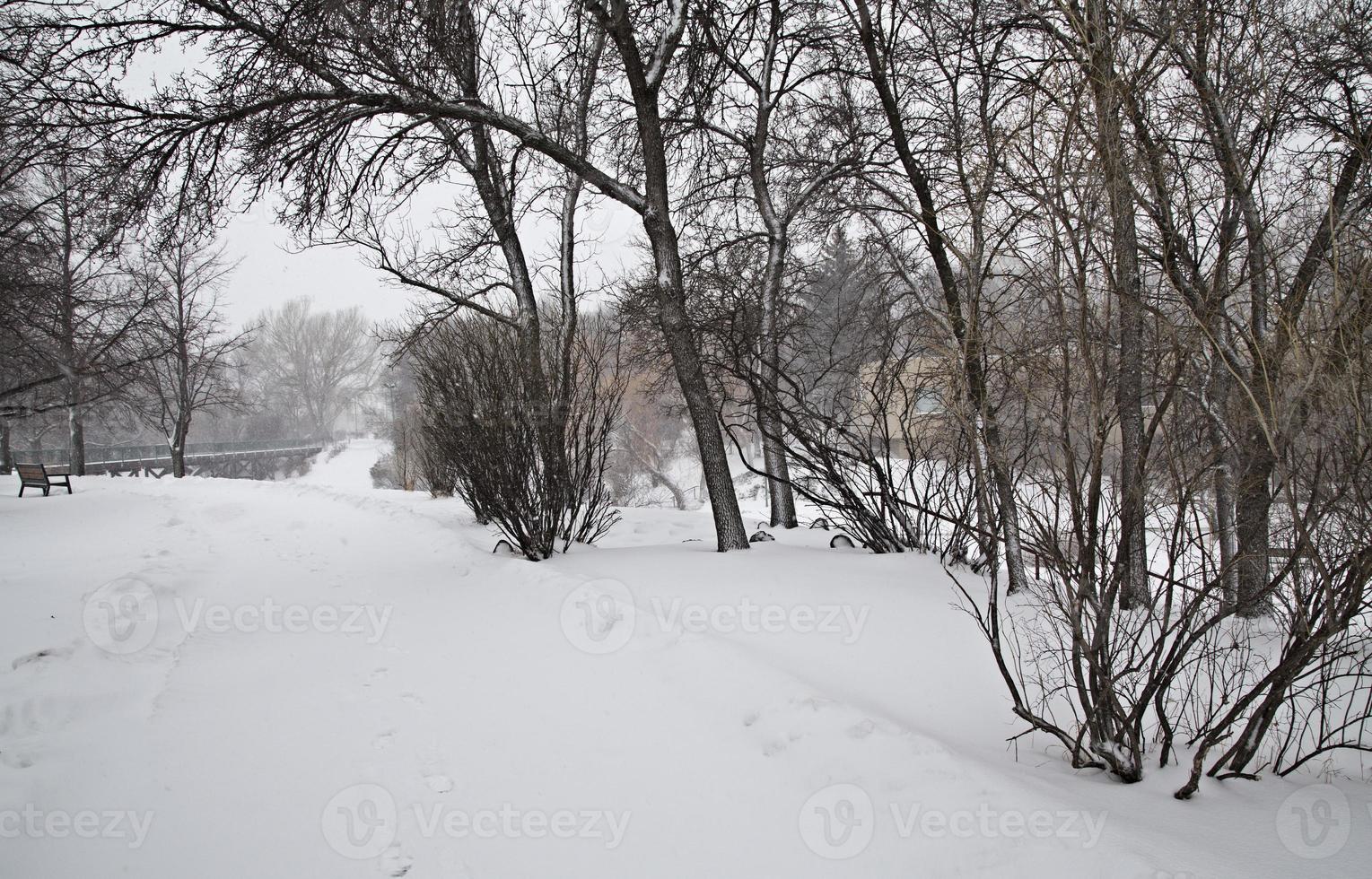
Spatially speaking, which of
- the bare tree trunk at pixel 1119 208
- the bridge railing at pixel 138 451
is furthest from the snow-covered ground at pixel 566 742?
the bridge railing at pixel 138 451

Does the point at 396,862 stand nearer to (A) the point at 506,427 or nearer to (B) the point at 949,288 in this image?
(A) the point at 506,427

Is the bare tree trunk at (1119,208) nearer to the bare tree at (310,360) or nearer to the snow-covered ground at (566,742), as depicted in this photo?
the snow-covered ground at (566,742)

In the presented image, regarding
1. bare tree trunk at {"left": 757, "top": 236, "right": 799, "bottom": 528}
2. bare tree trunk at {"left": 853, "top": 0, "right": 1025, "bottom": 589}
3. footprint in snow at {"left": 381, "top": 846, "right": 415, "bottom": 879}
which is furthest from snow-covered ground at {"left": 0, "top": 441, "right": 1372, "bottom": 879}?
bare tree trunk at {"left": 757, "top": 236, "right": 799, "bottom": 528}

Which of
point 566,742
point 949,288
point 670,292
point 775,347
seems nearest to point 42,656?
point 566,742

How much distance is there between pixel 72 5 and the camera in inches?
192

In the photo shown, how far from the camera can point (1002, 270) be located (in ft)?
12.3

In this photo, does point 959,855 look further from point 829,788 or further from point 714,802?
point 714,802

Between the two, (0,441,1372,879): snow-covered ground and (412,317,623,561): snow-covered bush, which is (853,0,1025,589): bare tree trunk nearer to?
(0,441,1372,879): snow-covered ground

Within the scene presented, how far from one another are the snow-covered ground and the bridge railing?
24.0 m

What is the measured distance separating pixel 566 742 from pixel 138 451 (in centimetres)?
3800

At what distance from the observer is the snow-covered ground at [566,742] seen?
6.84ft

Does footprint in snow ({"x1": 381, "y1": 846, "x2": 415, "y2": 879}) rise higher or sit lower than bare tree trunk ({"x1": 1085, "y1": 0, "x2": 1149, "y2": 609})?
lower

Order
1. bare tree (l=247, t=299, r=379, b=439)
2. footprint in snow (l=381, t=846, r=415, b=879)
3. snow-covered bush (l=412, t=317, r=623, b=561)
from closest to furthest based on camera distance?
footprint in snow (l=381, t=846, r=415, b=879) < snow-covered bush (l=412, t=317, r=623, b=561) < bare tree (l=247, t=299, r=379, b=439)

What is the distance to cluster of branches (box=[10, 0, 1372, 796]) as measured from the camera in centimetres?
229
